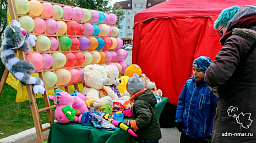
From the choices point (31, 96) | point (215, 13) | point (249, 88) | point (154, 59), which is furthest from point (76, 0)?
point (249, 88)

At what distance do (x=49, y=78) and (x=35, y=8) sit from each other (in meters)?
1.03

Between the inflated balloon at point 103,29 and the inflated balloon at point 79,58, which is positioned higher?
the inflated balloon at point 103,29

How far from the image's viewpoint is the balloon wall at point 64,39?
3.29 metres

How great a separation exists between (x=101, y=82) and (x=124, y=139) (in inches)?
46.5

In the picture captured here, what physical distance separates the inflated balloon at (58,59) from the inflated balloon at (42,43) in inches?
8.6

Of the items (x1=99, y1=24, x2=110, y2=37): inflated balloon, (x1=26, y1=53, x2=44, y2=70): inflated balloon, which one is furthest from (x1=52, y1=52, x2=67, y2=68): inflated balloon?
(x1=99, y1=24, x2=110, y2=37): inflated balloon

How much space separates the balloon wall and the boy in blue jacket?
1912 millimetres

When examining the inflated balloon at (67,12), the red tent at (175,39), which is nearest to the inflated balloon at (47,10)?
the inflated balloon at (67,12)

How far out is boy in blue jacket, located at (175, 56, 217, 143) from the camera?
2.83 meters

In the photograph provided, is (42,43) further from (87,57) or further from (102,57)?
(102,57)

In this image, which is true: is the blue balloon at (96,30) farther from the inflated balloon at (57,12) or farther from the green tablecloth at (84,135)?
the green tablecloth at (84,135)

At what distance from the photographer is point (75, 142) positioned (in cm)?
293

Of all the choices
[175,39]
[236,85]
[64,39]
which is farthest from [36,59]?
[175,39]

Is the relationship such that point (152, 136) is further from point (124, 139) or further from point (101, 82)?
point (101, 82)
